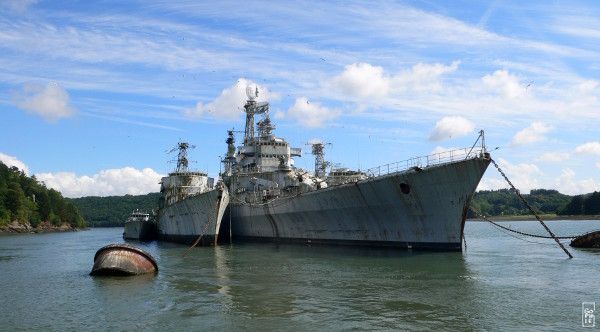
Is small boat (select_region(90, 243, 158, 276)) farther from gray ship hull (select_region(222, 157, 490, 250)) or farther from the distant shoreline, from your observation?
the distant shoreline

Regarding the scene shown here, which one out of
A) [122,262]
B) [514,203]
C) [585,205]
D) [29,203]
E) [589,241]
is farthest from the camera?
[514,203]

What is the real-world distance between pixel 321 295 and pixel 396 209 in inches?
422

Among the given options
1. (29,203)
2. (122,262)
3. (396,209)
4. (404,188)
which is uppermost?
(29,203)

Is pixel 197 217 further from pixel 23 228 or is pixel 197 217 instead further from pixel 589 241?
pixel 23 228

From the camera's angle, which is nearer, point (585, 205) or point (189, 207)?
point (189, 207)

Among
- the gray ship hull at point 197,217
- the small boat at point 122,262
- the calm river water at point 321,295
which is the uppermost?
the gray ship hull at point 197,217

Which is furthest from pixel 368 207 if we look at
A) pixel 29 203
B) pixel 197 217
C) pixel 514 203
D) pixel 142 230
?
pixel 514 203

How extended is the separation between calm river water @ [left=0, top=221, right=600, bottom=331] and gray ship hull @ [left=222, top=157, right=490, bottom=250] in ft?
4.72

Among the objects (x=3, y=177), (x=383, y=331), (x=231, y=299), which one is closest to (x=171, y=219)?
(x=231, y=299)

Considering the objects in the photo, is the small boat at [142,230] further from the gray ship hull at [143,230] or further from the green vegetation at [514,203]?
the green vegetation at [514,203]

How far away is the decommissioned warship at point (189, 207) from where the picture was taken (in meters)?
31.5

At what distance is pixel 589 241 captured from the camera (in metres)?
26.3

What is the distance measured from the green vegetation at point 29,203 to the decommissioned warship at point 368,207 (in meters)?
65.1

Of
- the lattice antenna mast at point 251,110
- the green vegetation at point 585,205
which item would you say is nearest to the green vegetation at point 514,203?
the green vegetation at point 585,205
